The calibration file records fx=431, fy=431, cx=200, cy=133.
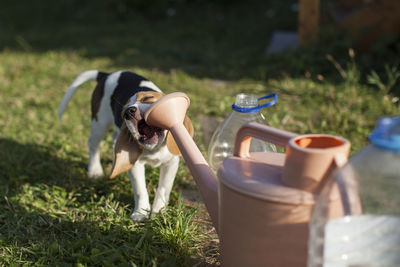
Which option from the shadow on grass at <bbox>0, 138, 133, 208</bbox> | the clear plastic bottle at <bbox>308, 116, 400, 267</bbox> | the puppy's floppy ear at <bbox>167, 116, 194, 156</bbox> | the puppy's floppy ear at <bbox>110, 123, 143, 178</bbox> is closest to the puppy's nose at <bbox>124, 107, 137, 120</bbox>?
the puppy's floppy ear at <bbox>110, 123, 143, 178</bbox>

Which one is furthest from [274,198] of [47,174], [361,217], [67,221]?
[47,174]

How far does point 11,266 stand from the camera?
1.69 m

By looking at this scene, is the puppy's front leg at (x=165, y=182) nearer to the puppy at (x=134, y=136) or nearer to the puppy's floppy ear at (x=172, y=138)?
the puppy at (x=134, y=136)

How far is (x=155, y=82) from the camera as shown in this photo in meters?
4.65

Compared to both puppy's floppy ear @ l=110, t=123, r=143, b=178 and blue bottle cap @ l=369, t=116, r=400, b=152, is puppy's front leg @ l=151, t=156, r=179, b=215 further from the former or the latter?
blue bottle cap @ l=369, t=116, r=400, b=152

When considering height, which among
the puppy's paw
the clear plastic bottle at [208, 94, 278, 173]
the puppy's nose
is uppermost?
the puppy's nose

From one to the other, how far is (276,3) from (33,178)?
22.9 feet

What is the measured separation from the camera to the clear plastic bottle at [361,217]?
3.75ft

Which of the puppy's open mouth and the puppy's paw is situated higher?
the puppy's open mouth

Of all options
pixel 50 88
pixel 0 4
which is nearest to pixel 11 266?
pixel 50 88

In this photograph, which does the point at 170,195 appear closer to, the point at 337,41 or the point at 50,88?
the point at 50,88

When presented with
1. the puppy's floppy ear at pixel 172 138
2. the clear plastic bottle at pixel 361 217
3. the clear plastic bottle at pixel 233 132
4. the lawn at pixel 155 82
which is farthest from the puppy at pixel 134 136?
the clear plastic bottle at pixel 361 217

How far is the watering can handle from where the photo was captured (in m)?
1.37

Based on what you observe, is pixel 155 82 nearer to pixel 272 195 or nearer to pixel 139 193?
pixel 139 193
